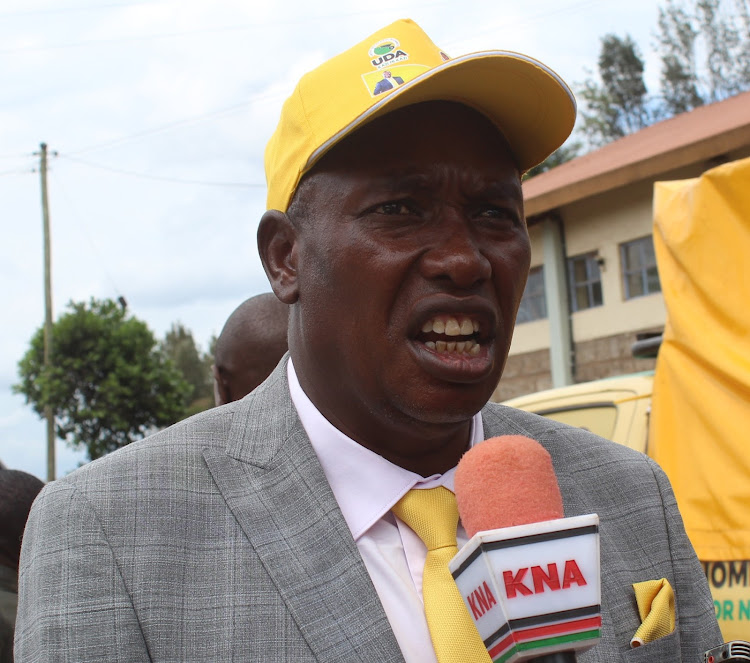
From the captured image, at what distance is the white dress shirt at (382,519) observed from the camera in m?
1.68

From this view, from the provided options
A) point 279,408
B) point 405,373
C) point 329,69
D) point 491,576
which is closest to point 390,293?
point 405,373

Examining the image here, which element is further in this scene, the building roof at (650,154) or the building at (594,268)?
the building at (594,268)

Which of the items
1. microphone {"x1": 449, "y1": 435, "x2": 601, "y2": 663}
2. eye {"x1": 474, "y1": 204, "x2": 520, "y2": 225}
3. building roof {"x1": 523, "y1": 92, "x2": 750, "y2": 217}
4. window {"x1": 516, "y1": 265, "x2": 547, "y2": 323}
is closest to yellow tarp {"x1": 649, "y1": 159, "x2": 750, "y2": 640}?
eye {"x1": 474, "y1": 204, "x2": 520, "y2": 225}

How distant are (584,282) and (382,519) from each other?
1416cm

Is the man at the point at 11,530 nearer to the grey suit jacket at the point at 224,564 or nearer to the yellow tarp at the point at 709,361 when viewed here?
the grey suit jacket at the point at 224,564

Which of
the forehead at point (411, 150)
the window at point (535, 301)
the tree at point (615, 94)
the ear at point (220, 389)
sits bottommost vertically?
the ear at point (220, 389)

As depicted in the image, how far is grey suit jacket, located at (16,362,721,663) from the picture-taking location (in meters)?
1.55

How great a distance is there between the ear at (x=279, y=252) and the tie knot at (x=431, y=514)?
49 centimetres

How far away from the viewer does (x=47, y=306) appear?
24844 millimetres

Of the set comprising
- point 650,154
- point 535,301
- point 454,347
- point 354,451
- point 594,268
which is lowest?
point 354,451

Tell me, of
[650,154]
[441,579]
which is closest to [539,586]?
[441,579]

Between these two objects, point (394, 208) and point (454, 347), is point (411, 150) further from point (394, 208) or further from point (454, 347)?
point (454, 347)

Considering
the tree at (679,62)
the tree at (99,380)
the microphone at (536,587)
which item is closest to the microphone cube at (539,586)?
the microphone at (536,587)

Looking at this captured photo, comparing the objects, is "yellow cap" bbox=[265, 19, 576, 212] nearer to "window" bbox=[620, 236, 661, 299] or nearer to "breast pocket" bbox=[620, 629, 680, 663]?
"breast pocket" bbox=[620, 629, 680, 663]
